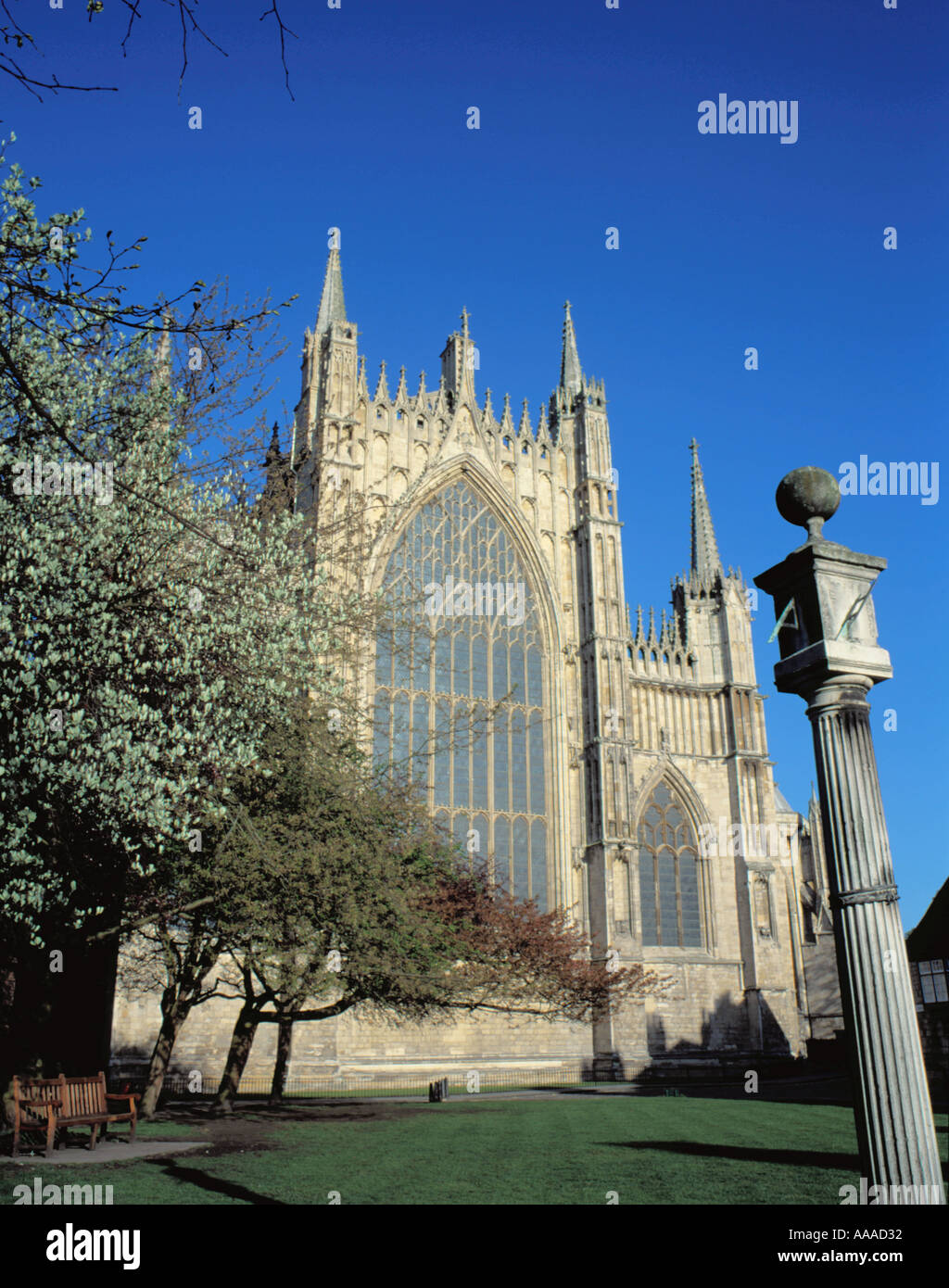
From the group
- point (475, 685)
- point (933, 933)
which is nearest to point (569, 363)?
point (475, 685)

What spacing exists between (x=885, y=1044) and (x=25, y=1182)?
7628 mm

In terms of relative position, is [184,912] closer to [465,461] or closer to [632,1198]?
[632,1198]

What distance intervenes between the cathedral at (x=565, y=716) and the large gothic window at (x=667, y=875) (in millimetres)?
64

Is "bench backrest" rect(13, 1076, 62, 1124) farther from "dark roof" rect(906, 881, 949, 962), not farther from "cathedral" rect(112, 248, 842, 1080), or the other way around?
"dark roof" rect(906, 881, 949, 962)

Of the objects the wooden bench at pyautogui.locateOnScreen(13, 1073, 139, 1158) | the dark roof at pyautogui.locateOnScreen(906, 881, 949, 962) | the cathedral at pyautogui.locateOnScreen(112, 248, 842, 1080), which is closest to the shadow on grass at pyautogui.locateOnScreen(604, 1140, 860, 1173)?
the wooden bench at pyautogui.locateOnScreen(13, 1073, 139, 1158)

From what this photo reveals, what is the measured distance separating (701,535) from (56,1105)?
101 feet

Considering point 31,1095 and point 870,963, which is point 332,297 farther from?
point 870,963

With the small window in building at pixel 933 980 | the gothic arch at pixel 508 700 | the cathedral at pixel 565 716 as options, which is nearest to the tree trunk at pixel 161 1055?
the cathedral at pixel 565 716

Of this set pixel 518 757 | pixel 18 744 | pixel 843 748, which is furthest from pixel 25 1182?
pixel 518 757

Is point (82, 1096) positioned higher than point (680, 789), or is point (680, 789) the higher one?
point (680, 789)

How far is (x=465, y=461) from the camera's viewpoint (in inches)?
1291

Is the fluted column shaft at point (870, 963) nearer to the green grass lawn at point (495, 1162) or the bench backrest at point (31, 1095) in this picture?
the green grass lawn at point (495, 1162)

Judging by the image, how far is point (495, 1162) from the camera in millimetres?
10188

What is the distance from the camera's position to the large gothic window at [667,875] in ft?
102
